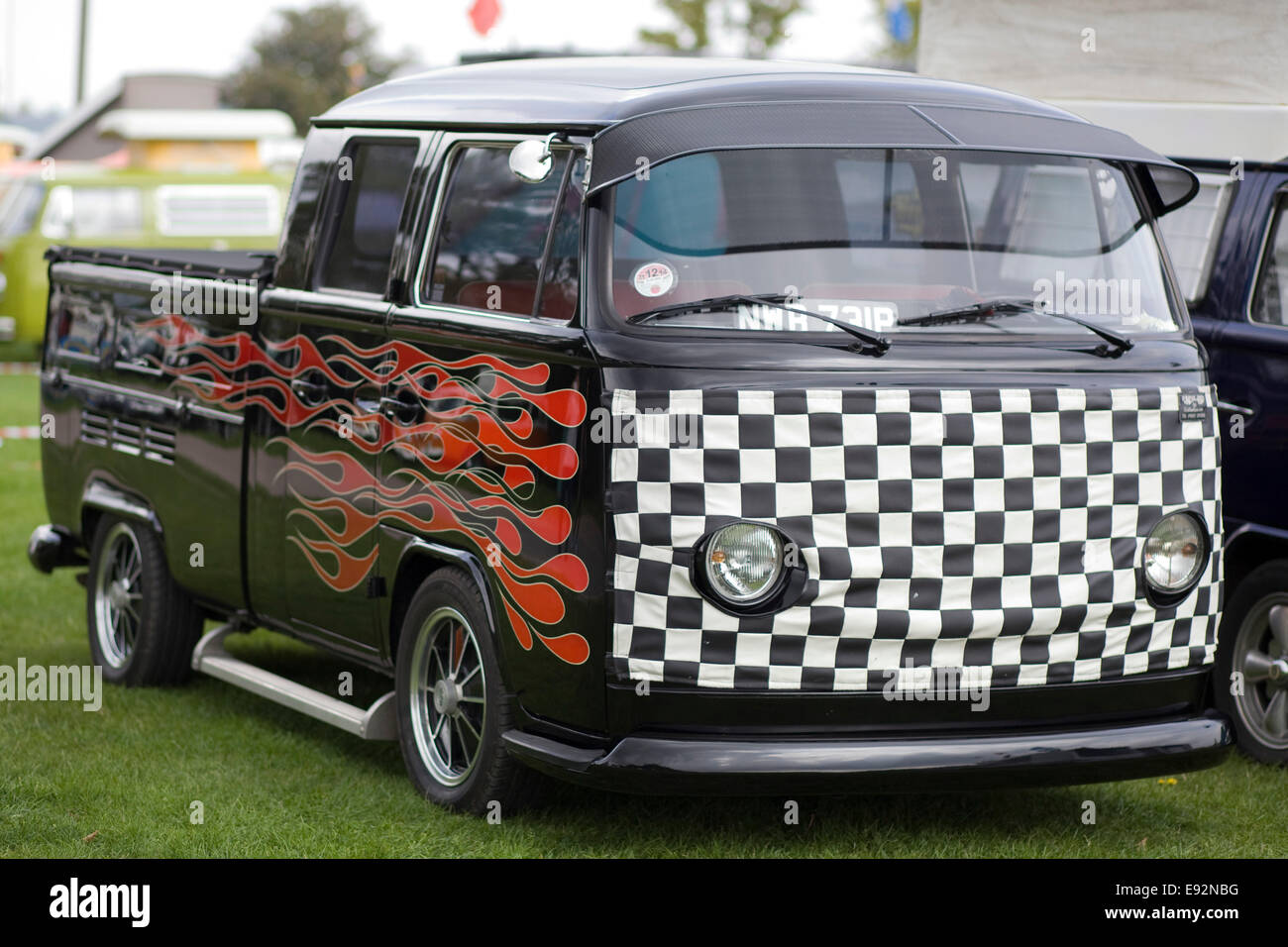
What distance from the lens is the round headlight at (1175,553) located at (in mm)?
5375

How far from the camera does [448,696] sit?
5.83 meters

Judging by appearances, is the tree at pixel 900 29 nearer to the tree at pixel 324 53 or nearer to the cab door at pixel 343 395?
the tree at pixel 324 53

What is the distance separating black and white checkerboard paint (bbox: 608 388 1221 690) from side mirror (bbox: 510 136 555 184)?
819mm

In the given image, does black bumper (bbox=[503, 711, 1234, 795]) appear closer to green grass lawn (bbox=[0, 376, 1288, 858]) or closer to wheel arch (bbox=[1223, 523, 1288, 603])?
Result: green grass lawn (bbox=[0, 376, 1288, 858])

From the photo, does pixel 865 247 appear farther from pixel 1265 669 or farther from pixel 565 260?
pixel 1265 669

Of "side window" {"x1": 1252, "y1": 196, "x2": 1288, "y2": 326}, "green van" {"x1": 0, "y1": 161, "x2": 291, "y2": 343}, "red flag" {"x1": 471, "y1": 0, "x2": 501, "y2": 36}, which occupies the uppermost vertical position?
"red flag" {"x1": 471, "y1": 0, "x2": 501, "y2": 36}

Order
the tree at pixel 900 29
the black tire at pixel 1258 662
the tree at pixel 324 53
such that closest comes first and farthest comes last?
1. the black tire at pixel 1258 662
2. the tree at pixel 900 29
3. the tree at pixel 324 53

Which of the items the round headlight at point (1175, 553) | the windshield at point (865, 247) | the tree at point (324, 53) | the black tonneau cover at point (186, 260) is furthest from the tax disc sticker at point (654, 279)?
the tree at point (324, 53)

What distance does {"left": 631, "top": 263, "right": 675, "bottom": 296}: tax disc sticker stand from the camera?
5207mm

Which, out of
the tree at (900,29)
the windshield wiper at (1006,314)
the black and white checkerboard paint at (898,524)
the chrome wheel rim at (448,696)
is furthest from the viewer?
the tree at (900,29)

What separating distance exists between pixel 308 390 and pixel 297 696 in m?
1.07

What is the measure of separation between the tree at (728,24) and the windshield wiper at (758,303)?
3536 centimetres

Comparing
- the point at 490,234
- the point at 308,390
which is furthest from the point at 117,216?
the point at 490,234

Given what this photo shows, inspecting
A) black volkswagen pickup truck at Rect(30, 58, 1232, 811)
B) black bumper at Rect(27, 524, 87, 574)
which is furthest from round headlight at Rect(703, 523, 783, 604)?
black bumper at Rect(27, 524, 87, 574)
